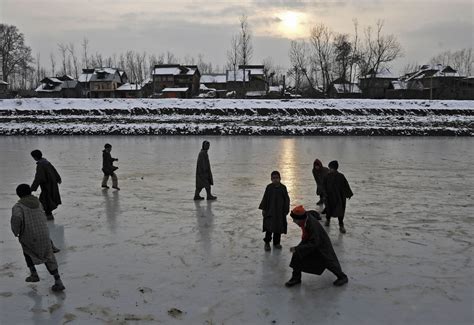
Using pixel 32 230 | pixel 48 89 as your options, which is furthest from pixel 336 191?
pixel 48 89

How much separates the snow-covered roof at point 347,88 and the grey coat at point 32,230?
6240 centimetres

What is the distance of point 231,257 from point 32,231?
302 cm

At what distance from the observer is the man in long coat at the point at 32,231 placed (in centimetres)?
541

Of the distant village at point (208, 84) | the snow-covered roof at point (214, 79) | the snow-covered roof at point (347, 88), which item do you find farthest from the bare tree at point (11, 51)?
the snow-covered roof at point (347, 88)

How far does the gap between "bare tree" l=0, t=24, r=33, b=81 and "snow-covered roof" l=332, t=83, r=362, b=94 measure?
57714 mm

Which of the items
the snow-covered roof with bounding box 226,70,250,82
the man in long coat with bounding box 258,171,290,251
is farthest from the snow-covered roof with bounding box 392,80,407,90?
the man in long coat with bounding box 258,171,290,251

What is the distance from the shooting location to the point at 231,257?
679 cm

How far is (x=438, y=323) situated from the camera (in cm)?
482

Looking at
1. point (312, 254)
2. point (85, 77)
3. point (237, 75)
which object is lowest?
point (312, 254)

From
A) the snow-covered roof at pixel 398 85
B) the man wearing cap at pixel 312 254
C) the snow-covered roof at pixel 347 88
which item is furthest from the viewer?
the snow-covered roof at pixel 398 85

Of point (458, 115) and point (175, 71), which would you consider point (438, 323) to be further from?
point (175, 71)

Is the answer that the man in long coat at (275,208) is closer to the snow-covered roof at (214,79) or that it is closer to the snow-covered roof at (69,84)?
the snow-covered roof at (214,79)

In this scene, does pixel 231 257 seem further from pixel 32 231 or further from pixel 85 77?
pixel 85 77

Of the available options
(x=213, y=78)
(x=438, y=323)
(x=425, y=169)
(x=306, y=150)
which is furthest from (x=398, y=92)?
(x=438, y=323)
